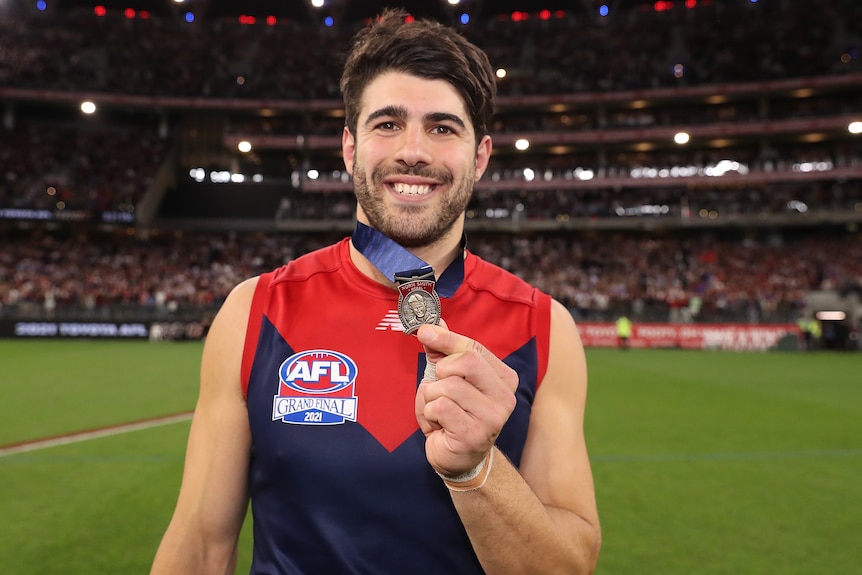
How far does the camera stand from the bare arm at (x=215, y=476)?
210 cm

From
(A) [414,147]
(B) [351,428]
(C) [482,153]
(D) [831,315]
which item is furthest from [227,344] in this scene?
(D) [831,315]

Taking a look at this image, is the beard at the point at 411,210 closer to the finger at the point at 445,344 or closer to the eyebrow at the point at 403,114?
the eyebrow at the point at 403,114

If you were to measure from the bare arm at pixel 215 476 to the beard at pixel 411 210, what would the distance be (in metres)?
0.58

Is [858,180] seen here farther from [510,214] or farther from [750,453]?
[750,453]

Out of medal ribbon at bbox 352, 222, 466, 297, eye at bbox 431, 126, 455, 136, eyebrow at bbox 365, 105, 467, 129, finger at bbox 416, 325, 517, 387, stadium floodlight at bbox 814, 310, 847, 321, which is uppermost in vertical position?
eyebrow at bbox 365, 105, 467, 129

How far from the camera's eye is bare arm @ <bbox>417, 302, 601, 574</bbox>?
159cm

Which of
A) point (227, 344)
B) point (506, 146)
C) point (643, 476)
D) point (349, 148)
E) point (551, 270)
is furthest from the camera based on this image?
point (506, 146)

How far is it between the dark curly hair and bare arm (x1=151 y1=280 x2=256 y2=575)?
903 mm

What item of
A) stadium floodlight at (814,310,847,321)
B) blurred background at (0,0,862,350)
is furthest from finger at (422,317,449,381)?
blurred background at (0,0,862,350)

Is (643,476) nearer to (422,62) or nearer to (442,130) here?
(442,130)

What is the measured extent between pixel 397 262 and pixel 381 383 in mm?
402

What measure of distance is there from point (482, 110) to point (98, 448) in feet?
29.5

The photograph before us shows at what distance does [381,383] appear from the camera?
2.11 meters

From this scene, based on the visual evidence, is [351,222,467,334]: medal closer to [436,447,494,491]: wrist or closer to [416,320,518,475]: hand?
[416,320,518,475]: hand
